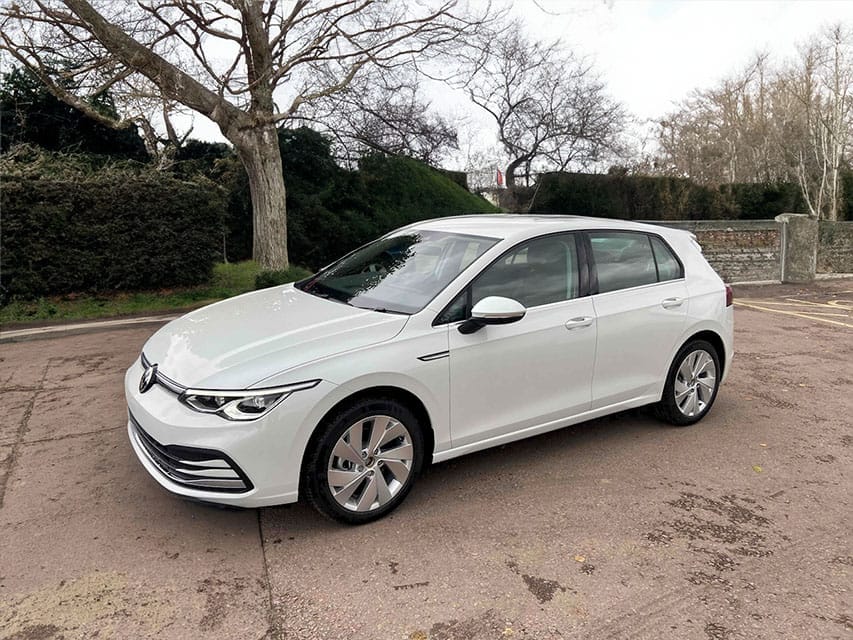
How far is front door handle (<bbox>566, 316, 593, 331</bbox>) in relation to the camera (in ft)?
13.2

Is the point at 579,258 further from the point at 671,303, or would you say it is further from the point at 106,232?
the point at 106,232

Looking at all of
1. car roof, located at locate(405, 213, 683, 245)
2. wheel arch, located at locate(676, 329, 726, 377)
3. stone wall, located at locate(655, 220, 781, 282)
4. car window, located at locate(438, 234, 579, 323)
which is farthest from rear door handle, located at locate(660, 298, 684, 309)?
stone wall, located at locate(655, 220, 781, 282)

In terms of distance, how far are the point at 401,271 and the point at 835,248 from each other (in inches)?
671

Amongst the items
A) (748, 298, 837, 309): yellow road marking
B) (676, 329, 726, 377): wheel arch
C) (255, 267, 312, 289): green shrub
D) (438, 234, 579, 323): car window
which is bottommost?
(748, 298, 837, 309): yellow road marking

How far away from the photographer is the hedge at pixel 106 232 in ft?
31.0

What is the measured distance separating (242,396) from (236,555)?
813 millimetres

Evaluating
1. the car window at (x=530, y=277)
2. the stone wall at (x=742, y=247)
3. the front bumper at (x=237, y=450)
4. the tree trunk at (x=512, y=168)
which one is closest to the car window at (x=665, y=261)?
the car window at (x=530, y=277)

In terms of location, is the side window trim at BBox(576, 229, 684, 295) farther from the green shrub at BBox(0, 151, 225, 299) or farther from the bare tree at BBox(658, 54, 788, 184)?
the bare tree at BBox(658, 54, 788, 184)

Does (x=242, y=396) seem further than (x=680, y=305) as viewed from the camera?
No

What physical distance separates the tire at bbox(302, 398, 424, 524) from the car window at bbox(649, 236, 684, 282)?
7.95ft

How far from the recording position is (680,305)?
15.2ft

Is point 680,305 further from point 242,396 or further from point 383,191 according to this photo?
point 383,191

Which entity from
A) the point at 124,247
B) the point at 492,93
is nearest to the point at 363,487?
the point at 124,247

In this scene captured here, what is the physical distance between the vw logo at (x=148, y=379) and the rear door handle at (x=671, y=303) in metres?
3.42
